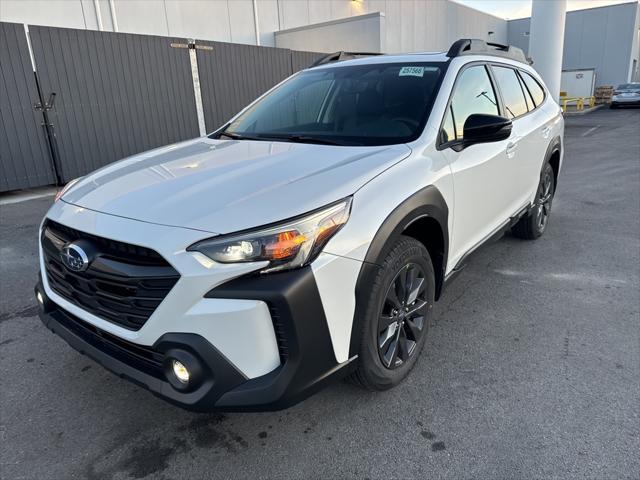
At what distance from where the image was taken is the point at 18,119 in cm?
755

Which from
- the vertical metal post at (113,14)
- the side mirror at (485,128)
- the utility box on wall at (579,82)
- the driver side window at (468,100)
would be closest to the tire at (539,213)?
the driver side window at (468,100)

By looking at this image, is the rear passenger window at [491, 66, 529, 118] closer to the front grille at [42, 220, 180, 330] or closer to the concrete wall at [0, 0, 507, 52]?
the front grille at [42, 220, 180, 330]

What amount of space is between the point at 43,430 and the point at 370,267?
1.78 meters

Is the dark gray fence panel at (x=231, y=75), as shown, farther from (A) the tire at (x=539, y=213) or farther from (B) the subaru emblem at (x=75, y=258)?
(B) the subaru emblem at (x=75, y=258)

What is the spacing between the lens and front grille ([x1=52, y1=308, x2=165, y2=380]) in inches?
75.7

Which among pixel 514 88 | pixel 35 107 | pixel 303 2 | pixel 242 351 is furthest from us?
pixel 303 2

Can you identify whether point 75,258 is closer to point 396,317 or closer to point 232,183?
point 232,183

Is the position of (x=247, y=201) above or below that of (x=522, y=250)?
above

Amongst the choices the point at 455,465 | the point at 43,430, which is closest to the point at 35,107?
the point at 43,430

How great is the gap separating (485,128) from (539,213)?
2.49 metres

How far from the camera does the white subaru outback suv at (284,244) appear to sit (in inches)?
69.3

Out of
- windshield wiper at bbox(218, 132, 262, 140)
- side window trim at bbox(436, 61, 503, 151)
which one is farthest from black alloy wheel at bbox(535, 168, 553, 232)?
windshield wiper at bbox(218, 132, 262, 140)

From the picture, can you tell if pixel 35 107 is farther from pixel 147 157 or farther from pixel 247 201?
pixel 247 201

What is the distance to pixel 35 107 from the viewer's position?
25.3 ft
